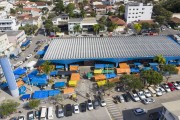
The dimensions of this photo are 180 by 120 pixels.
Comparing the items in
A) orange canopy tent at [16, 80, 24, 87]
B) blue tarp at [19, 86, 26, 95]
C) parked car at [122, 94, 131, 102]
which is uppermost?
orange canopy tent at [16, 80, 24, 87]

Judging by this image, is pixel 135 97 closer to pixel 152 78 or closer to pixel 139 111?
pixel 139 111

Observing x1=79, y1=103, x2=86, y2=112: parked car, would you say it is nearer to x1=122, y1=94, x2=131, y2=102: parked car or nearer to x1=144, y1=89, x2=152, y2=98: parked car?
x1=122, y1=94, x2=131, y2=102: parked car

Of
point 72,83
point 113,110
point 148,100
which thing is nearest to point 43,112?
point 72,83

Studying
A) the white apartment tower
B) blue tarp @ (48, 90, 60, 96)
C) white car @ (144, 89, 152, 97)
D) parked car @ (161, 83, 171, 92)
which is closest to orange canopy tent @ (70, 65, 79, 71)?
blue tarp @ (48, 90, 60, 96)

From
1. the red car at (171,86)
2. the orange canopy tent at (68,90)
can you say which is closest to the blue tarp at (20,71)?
the orange canopy tent at (68,90)

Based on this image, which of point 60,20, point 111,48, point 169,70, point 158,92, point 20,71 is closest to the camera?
point 158,92

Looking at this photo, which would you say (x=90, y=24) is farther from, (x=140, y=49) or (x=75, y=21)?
(x=140, y=49)

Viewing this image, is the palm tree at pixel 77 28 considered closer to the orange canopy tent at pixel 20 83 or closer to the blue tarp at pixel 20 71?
the blue tarp at pixel 20 71
